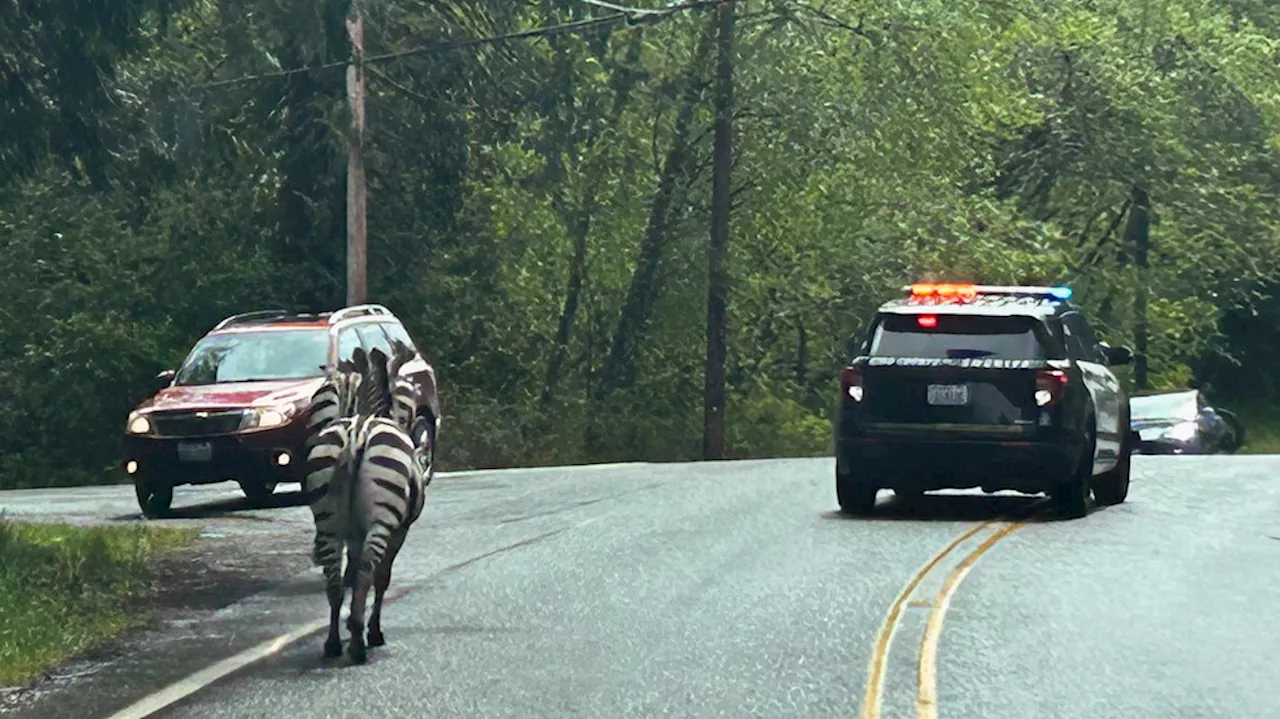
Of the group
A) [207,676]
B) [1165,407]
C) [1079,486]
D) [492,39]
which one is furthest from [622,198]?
[207,676]

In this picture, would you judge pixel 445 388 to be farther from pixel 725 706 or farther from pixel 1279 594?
pixel 725 706

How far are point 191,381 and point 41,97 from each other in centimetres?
375

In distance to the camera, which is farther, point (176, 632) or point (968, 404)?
point (968, 404)

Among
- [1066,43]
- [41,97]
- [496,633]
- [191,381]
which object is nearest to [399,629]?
[496,633]

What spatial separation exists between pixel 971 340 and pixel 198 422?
6955 millimetres

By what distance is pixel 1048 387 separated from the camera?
17.8m

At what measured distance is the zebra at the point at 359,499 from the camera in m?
11.0

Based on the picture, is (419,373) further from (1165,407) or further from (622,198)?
(622,198)

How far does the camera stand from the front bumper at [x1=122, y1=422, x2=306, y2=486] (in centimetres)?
1972

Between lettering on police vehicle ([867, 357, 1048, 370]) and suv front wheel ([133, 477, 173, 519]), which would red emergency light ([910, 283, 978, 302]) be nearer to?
lettering on police vehicle ([867, 357, 1048, 370])

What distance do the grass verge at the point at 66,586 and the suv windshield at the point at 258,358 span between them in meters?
3.18

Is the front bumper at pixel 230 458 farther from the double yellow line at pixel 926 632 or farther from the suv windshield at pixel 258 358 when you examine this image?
the double yellow line at pixel 926 632

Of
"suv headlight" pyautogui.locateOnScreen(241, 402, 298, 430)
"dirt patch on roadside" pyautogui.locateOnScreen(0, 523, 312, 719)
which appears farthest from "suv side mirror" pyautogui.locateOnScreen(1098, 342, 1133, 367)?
"dirt patch on roadside" pyautogui.locateOnScreen(0, 523, 312, 719)

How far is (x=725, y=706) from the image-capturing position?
9.81m
